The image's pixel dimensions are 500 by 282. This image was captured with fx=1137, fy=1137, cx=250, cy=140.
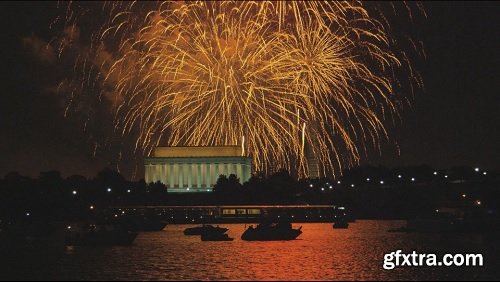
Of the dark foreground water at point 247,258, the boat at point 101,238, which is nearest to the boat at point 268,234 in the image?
the dark foreground water at point 247,258

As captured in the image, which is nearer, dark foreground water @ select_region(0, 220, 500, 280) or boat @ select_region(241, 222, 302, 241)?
dark foreground water @ select_region(0, 220, 500, 280)

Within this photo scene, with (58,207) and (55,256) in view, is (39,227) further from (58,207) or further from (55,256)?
(58,207)

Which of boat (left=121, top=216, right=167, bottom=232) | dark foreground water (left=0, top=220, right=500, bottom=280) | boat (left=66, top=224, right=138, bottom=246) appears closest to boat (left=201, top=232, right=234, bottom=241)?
dark foreground water (left=0, top=220, right=500, bottom=280)

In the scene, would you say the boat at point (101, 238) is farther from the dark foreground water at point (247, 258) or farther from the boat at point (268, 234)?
the boat at point (268, 234)

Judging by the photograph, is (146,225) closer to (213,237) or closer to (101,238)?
(213,237)

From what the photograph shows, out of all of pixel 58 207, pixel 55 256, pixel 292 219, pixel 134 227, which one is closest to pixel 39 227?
pixel 134 227

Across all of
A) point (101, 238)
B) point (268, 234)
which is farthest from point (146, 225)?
point (101, 238)

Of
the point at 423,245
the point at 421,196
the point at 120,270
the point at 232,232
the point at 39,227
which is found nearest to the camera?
the point at 120,270

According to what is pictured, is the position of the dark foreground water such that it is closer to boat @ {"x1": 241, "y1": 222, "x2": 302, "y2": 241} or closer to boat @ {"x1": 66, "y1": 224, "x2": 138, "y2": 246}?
boat @ {"x1": 66, "y1": 224, "x2": 138, "y2": 246}
